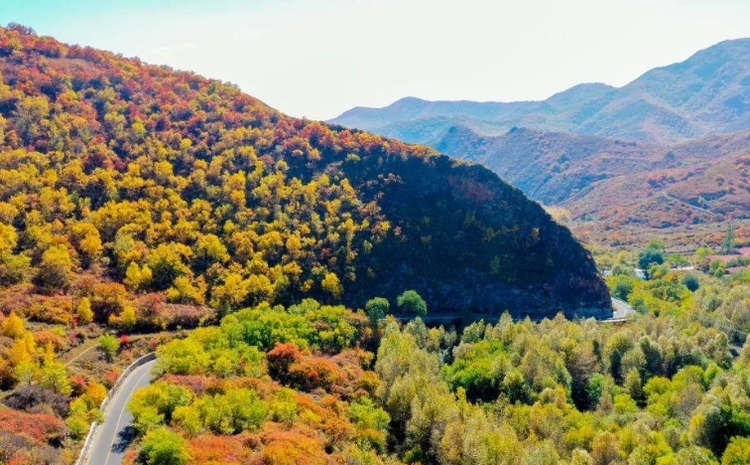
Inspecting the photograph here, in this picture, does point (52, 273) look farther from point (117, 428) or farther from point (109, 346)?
point (117, 428)

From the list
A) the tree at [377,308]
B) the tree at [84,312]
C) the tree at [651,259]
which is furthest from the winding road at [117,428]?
the tree at [651,259]

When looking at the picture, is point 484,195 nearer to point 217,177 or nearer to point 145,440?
point 217,177

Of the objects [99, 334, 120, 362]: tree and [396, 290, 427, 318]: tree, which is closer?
[99, 334, 120, 362]: tree

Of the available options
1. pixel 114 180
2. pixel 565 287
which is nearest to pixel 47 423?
pixel 114 180

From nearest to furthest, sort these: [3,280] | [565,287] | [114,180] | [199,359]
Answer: [199,359] < [3,280] < [114,180] < [565,287]

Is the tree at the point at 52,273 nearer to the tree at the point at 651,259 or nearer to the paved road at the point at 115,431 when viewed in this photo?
the paved road at the point at 115,431

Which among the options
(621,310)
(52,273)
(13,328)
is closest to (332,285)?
(52,273)

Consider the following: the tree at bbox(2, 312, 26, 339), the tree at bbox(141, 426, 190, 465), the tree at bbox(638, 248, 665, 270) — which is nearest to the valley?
the tree at bbox(141, 426, 190, 465)

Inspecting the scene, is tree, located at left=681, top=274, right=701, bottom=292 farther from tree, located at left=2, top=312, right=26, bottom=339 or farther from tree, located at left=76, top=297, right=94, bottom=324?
tree, located at left=2, top=312, right=26, bottom=339
